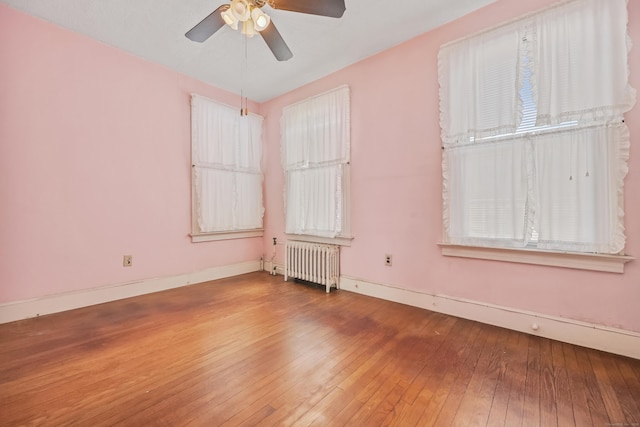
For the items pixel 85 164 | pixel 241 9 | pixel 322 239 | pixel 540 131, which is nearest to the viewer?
pixel 241 9

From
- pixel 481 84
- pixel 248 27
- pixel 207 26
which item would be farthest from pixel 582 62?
pixel 207 26

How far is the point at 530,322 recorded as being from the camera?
2266 millimetres

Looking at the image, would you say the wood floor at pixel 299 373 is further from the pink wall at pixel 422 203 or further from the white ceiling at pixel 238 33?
the white ceiling at pixel 238 33

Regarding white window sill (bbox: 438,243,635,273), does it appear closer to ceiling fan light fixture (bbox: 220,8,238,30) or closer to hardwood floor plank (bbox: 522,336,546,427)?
hardwood floor plank (bbox: 522,336,546,427)

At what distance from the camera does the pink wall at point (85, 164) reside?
2.54m

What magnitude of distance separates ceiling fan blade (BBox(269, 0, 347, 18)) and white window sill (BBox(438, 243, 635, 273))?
2.25 m

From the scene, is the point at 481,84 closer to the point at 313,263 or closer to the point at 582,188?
the point at 582,188

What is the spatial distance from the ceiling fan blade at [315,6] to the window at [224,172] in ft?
7.74

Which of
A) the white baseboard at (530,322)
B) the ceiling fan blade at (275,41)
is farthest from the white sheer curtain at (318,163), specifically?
the ceiling fan blade at (275,41)

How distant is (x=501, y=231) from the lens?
238cm

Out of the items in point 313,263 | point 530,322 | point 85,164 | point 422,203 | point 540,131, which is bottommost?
point 530,322

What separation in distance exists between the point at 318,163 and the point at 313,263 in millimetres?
1403

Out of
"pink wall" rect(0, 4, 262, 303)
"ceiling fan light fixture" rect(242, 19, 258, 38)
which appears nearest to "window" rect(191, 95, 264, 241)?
"pink wall" rect(0, 4, 262, 303)

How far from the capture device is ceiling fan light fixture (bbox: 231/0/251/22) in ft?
5.95
